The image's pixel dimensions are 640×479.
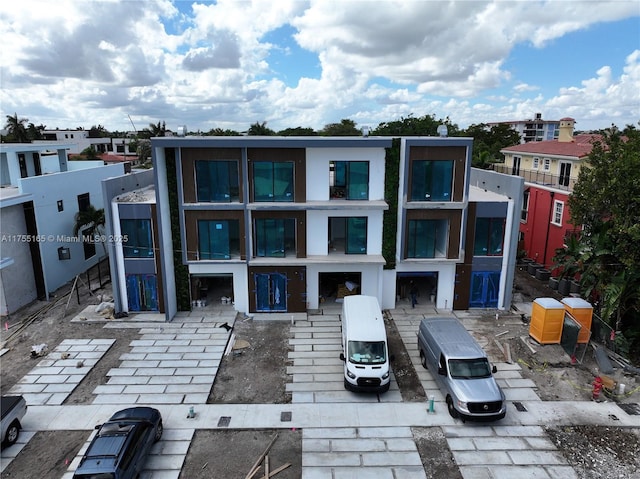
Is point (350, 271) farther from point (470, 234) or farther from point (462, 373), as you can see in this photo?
point (462, 373)

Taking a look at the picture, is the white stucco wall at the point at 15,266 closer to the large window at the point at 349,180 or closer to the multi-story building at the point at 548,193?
the large window at the point at 349,180

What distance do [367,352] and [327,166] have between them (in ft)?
32.9

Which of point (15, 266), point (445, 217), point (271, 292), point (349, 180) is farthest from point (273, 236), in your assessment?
point (15, 266)

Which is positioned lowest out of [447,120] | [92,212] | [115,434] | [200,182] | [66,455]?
[66,455]

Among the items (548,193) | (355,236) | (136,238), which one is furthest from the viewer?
(548,193)

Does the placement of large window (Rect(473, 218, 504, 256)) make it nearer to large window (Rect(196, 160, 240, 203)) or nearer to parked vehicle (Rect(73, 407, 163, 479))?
large window (Rect(196, 160, 240, 203))

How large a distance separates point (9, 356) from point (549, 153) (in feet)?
119

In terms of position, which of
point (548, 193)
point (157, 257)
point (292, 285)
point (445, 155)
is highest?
point (445, 155)

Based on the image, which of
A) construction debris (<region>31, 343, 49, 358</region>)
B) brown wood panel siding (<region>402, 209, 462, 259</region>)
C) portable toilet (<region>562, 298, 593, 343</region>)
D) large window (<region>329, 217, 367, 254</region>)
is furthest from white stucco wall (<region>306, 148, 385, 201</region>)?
construction debris (<region>31, 343, 49, 358</region>)

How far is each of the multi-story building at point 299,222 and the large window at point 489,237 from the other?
57mm

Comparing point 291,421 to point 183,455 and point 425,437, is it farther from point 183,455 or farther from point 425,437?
point 425,437

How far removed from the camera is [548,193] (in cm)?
2970

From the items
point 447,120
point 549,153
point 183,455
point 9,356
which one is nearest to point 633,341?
point 549,153

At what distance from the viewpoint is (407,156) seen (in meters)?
21.6
